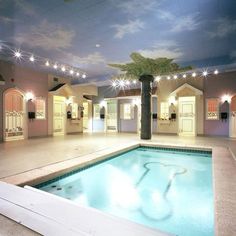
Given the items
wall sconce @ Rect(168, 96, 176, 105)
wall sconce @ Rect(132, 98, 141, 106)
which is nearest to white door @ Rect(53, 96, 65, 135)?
wall sconce @ Rect(132, 98, 141, 106)

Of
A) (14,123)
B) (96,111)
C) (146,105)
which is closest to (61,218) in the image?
(146,105)

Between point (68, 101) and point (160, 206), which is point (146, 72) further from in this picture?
point (160, 206)

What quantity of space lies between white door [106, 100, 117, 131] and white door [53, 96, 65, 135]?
3369 millimetres

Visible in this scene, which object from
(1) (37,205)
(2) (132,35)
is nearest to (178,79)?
(2) (132,35)

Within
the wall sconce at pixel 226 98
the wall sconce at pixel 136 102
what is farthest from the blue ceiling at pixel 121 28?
the wall sconce at pixel 136 102

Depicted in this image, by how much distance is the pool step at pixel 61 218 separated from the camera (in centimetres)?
175

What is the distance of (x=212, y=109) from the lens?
33.4ft

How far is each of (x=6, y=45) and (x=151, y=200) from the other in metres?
6.23

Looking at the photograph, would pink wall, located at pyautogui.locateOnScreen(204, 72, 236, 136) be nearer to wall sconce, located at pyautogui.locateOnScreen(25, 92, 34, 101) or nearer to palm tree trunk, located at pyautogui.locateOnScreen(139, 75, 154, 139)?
palm tree trunk, located at pyautogui.locateOnScreen(139, 75, 154, 139)

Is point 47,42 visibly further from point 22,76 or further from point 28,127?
point 28,127

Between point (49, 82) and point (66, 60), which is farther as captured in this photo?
point (49, 82)

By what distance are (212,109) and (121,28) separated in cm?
756

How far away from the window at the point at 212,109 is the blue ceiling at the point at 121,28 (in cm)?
289

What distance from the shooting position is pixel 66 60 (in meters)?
7.49
